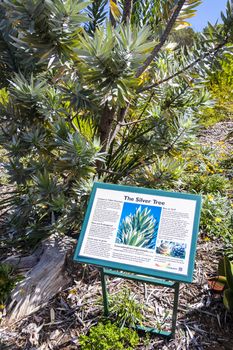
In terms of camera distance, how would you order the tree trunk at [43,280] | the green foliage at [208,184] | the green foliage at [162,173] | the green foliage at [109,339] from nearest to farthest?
the green foliage at [109,339] < the tree trunk at [43,280] < the green foliage at [162,173] < the green foliage at [208,184]

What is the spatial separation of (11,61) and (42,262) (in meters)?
1.40

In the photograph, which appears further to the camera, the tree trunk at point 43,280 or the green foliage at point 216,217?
the green foliage at point 216,217

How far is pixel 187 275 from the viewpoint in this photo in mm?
1687

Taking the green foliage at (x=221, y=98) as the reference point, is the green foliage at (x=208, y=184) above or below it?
below

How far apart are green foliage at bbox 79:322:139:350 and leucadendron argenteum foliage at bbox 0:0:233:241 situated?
27.5 inches

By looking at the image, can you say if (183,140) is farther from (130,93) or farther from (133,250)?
(133,250)

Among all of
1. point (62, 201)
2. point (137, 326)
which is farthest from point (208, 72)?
point (137, 326)

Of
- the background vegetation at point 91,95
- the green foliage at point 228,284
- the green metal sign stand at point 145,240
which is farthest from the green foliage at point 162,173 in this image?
the green foliage at point 228,284

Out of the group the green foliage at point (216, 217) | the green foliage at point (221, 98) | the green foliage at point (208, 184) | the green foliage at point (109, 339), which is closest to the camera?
the green foliage at point (109, 339)

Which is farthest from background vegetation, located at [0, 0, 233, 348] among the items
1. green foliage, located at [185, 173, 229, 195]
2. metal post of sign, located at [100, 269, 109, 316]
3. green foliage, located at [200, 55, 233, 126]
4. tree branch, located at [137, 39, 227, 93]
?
green foliage, located at [200, 55, 233, 126]

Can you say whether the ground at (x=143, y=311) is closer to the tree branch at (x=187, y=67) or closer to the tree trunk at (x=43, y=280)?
the tree trunk at (x=43, y=280)

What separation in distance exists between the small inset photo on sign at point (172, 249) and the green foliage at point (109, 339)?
0.61 metres

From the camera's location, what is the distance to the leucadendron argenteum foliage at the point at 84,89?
5.88ft

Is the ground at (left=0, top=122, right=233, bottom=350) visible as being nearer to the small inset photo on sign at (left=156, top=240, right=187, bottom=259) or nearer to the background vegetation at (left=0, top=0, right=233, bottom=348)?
the background vegetation at (left=0, top=0, right=233, bottom=348)
